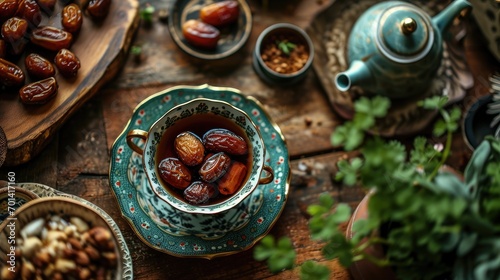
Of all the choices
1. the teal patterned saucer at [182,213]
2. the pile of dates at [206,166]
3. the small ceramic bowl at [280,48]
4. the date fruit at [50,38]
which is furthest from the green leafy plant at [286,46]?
the date fruit at [50,38]

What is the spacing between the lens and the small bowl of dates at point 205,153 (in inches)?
48.5

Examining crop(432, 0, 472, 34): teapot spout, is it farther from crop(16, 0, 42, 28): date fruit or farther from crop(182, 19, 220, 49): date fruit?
crop(16, 0, 42, 28): date fruit

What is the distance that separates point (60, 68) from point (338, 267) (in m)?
0.89

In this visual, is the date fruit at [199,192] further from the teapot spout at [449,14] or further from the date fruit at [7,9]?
the teapot spout at [449,14]

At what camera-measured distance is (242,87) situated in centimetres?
153

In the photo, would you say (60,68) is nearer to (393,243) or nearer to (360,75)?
(360,75)

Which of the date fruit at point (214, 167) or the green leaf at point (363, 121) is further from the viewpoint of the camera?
the date fruit at point (214, 167)

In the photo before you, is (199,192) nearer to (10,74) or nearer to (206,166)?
(206,166)

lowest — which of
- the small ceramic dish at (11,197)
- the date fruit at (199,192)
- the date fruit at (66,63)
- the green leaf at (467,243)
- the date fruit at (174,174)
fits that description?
the small ceramic dish at (11,197)

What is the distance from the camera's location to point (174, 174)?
1.25m

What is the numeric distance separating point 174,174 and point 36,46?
532mm

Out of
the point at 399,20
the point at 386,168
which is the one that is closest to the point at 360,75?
the point at 399,20

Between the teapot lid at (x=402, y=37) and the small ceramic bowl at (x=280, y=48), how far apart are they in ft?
0.73

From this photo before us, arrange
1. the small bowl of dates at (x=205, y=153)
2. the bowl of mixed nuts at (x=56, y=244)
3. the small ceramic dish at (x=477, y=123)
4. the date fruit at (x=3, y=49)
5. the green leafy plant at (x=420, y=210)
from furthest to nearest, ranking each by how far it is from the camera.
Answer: the small ceramic dish at (x=477, y=123) → the date fruit at (x=3, y=49) → the small bowl of dates at (x=205, y=153) → the bowl of mixed nuts at (x=56, y=244) → the green leafy plant at (x=420, y=210)
